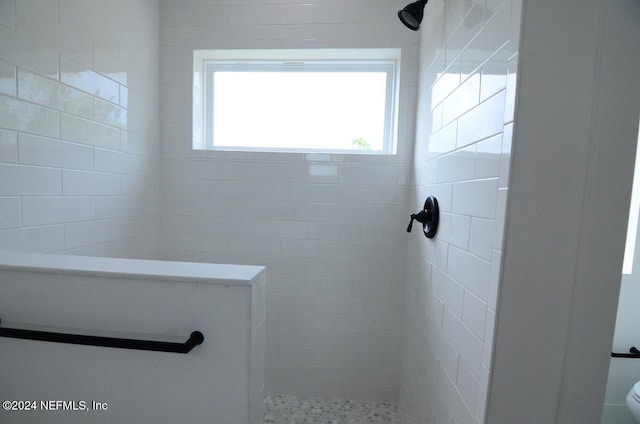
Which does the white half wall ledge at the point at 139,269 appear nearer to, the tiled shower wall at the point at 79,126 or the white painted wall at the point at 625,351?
the tiled shower wall at the point at 79,126

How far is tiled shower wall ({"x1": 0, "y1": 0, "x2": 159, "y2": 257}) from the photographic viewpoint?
2.82 feet

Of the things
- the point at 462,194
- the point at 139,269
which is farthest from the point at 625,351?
the point at 139,269

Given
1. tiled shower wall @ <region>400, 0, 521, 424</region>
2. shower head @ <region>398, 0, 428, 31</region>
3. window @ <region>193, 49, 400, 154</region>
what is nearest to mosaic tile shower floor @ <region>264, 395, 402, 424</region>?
tiled shower wall @ <region>400, 0, 521, 424</region>

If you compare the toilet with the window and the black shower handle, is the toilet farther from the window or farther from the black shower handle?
the window

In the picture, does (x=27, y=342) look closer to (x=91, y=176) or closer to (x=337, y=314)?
(x=91, y=176)

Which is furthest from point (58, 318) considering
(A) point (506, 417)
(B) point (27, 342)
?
(A) point (506, 417)

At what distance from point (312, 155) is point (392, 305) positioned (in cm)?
102

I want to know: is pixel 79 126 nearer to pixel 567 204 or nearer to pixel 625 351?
pixel 567 204

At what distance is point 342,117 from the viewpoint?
1685 millimetres

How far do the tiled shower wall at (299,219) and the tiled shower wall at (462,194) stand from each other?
290 mm

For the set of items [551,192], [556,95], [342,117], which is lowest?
[551,192]

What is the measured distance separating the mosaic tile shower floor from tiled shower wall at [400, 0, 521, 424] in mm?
319

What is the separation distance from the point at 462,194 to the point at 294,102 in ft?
4.13

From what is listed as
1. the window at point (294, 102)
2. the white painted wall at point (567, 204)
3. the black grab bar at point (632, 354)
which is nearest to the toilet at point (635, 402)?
the black grab bar at point (632, 354)
